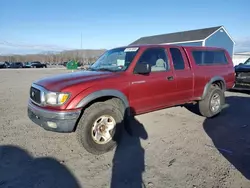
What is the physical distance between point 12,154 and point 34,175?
93 cm

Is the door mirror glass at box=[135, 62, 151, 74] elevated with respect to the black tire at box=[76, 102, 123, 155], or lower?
elevated

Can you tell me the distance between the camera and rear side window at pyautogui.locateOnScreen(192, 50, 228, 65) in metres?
5.55

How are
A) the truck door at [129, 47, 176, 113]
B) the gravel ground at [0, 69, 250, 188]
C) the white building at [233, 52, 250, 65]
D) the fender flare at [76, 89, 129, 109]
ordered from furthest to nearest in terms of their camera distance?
the white building at [233, 52, 250, 65]
the truck door at [129, 47, 176, 113]
the fender flare at [76, 89, 129, 109]
the gravel ground at [0, 69, 250, 188]

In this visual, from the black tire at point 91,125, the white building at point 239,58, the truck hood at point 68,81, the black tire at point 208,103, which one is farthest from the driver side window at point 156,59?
the white building at point 239,58

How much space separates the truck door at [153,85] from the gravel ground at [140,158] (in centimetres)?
73

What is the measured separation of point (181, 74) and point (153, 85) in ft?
3.14

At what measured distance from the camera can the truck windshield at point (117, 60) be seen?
4383 mm

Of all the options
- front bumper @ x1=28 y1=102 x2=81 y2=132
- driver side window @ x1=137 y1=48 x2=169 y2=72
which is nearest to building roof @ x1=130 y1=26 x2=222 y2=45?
driver side window @ x1=137 y1=48 x2=169 y2=72

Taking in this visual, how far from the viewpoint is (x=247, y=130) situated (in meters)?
4.88

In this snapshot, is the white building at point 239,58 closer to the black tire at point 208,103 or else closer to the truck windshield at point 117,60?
the black tire at point 208,103

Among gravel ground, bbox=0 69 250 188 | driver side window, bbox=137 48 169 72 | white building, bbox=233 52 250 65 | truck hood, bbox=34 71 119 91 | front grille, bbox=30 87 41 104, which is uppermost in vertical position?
white building, bbox=233 52 250 65

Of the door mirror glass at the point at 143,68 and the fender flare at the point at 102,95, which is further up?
the door mirror glass at the point at 143,68

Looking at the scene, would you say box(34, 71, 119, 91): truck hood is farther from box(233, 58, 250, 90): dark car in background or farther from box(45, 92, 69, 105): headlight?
box(233, 58, 250, 90): dark car in background

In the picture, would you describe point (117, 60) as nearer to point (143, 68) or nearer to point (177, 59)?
point (143, 68)
